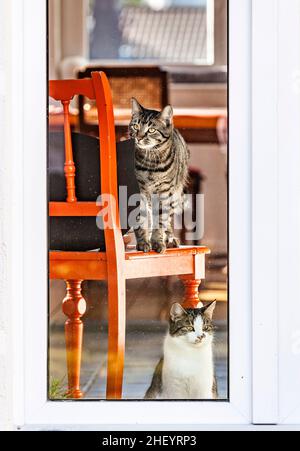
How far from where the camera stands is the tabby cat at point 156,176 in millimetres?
2625

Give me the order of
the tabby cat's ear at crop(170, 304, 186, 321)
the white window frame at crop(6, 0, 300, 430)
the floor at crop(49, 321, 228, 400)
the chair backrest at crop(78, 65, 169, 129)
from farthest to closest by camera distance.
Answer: the chair backrest at crop(78, 65, 169, 129) < the tabby cat's ear at crop(170, 304, 186, 321) < the floor at crop(49, 321, 228, 400) < the white window frame at crop(6, 0, 300, 430)

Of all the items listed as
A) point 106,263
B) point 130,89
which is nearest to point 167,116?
point 130,89

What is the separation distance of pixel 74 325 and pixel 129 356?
0.18 metres

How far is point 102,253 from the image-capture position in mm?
2594

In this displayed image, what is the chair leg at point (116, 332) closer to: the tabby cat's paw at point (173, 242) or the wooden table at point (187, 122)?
the tabby cat's paw at point (173, 242)

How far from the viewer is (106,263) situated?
2.60 m

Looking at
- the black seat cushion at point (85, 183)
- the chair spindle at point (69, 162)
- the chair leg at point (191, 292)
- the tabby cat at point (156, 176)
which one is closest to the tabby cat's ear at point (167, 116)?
the tabby cat at point (156, 176)

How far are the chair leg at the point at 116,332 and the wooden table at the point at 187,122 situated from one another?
0.44m

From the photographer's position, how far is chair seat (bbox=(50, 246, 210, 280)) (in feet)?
8.43

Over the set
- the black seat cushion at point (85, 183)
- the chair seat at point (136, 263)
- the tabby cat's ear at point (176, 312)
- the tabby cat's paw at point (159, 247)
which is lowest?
the tabby cat's ear at point (176, 312)

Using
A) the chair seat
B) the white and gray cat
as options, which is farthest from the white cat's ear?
the chair seat

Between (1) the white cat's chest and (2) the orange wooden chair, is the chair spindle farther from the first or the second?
(1) the white cat's chest

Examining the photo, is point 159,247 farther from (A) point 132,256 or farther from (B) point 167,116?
(B) point 167,116
